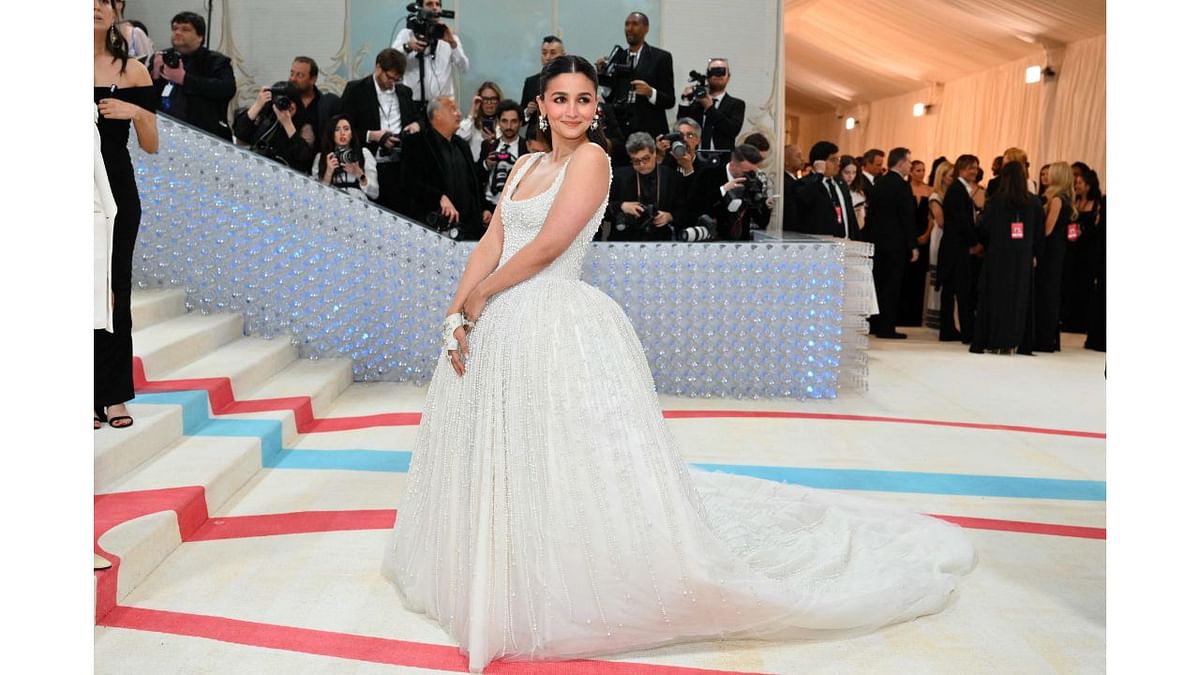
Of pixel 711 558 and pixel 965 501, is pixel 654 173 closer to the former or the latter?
pixel 965 501

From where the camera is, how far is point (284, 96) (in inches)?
256

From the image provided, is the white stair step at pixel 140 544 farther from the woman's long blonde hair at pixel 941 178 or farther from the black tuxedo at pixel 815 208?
the woman's long blonde hair at pixel 941 178

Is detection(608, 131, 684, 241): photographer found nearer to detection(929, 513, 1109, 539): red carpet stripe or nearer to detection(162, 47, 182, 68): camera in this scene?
detection(162, 47, 182, 68): camera

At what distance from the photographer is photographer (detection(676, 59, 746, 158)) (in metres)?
7.63

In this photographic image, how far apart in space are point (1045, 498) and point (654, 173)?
2.96m

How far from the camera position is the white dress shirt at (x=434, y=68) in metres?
7.03

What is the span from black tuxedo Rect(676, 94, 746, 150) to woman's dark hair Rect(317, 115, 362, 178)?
2301 millimetres

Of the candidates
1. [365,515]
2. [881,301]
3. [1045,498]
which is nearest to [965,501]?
[1045,498]

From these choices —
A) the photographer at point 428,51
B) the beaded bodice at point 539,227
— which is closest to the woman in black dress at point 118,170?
the beaded bodice at point 539,227

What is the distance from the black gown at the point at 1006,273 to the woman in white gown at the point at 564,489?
566cm

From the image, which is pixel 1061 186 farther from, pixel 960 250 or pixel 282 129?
pixel 282 129

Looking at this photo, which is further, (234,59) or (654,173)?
(234,59)

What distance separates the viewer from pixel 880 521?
3375 mm

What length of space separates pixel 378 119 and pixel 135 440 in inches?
136
